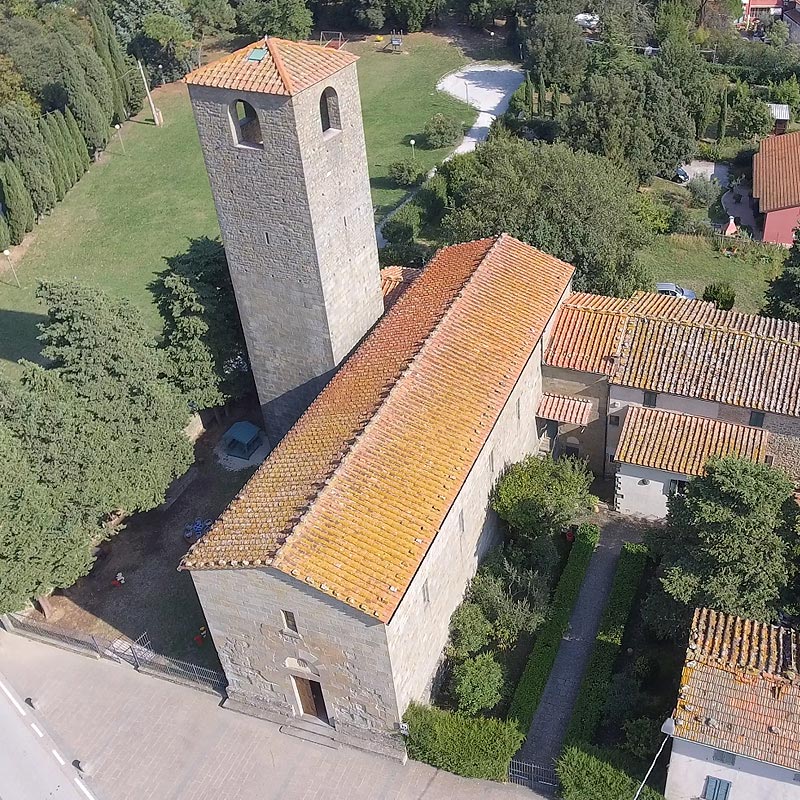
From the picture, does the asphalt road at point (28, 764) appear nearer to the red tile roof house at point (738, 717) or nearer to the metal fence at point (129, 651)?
the metal fence at point (129, 651)

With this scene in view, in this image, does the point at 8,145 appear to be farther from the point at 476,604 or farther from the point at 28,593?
the point at 476,604

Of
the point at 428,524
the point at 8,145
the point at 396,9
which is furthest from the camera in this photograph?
the point at 396,9

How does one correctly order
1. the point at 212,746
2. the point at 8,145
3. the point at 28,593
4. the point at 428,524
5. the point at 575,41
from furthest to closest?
the point at 575,41
the point at 8,145
the point at 28,593
the point at 212,746
the point at 428,524

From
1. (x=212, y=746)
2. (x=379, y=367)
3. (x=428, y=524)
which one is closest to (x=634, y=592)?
(x=428, y=524)

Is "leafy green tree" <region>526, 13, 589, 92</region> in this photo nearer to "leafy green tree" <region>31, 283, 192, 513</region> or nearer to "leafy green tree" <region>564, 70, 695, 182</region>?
"leafy green tree" <region>564, 70, 695, 182</region>

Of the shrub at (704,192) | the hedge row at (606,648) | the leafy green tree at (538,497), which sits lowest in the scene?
the shrub at (704,192)

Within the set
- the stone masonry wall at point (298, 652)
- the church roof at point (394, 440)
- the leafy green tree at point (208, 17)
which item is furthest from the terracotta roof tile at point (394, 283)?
the leafy green tree at point (208, 17)

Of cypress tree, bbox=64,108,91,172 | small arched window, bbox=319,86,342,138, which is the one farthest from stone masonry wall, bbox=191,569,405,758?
cypress tree, bbox=64,108,91,172
